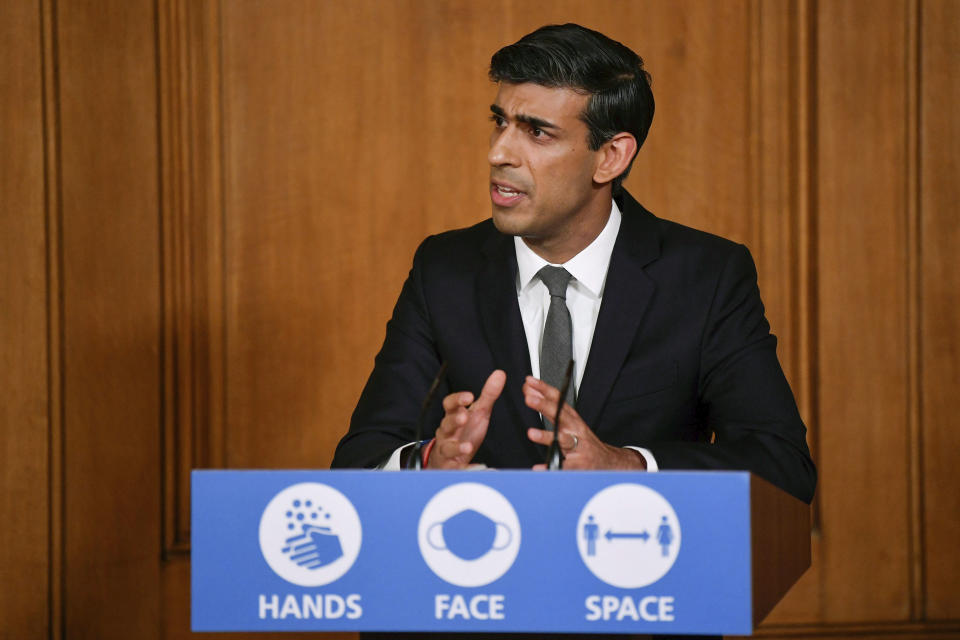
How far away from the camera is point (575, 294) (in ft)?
6.68

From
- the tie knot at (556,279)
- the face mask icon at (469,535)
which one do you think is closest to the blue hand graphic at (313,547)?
the face mask icon at (469,535)

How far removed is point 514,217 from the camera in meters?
2.00

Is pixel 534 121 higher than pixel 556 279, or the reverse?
pixel 534 121

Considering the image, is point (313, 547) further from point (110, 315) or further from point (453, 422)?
point (110, 315)

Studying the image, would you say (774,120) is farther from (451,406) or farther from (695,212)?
(451,406)

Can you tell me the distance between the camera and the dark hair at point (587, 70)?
78.7 inches

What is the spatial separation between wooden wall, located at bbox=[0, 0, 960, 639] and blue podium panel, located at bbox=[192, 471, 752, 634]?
1.84 meters

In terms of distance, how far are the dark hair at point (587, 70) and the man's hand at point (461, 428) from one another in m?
0.73

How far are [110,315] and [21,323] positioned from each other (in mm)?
224

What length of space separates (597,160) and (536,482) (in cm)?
114

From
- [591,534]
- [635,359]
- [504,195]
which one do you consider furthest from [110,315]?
[591,534]

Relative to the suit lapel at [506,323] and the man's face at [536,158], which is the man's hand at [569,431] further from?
the man's face at [536,158]

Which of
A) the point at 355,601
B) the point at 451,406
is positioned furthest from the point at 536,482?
the point at 451,406

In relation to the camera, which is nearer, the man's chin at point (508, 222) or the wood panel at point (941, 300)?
the man's chin at point (508, 222)
